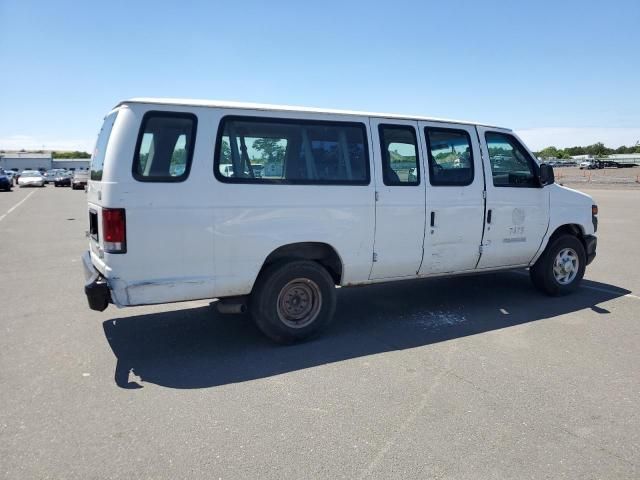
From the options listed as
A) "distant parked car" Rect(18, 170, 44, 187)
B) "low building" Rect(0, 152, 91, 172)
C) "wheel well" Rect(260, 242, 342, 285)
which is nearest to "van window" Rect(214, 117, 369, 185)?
"wheel well" Rect(260, 242, 342, 285)

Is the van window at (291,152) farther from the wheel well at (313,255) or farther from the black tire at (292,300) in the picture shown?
the black tire at (292,300)

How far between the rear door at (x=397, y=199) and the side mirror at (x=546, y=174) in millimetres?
1837

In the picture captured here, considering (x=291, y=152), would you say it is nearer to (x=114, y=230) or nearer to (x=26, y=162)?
(x=114, y=230)

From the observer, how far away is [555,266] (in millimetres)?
6438

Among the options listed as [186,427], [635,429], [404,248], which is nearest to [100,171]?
[186,427]

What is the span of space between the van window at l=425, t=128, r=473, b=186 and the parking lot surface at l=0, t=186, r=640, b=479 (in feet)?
5.29

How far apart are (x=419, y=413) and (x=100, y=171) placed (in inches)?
132

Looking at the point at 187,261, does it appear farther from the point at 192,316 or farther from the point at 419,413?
the point at 419,413

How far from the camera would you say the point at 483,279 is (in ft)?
25.0

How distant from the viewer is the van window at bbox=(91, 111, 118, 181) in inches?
169

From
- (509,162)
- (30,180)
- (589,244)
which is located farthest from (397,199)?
(30,180)

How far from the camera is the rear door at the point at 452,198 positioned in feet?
17.5

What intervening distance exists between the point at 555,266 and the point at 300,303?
3753 mm

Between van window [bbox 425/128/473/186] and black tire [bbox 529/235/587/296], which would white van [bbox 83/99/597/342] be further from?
black tire [bbox 529/235/587/296]
